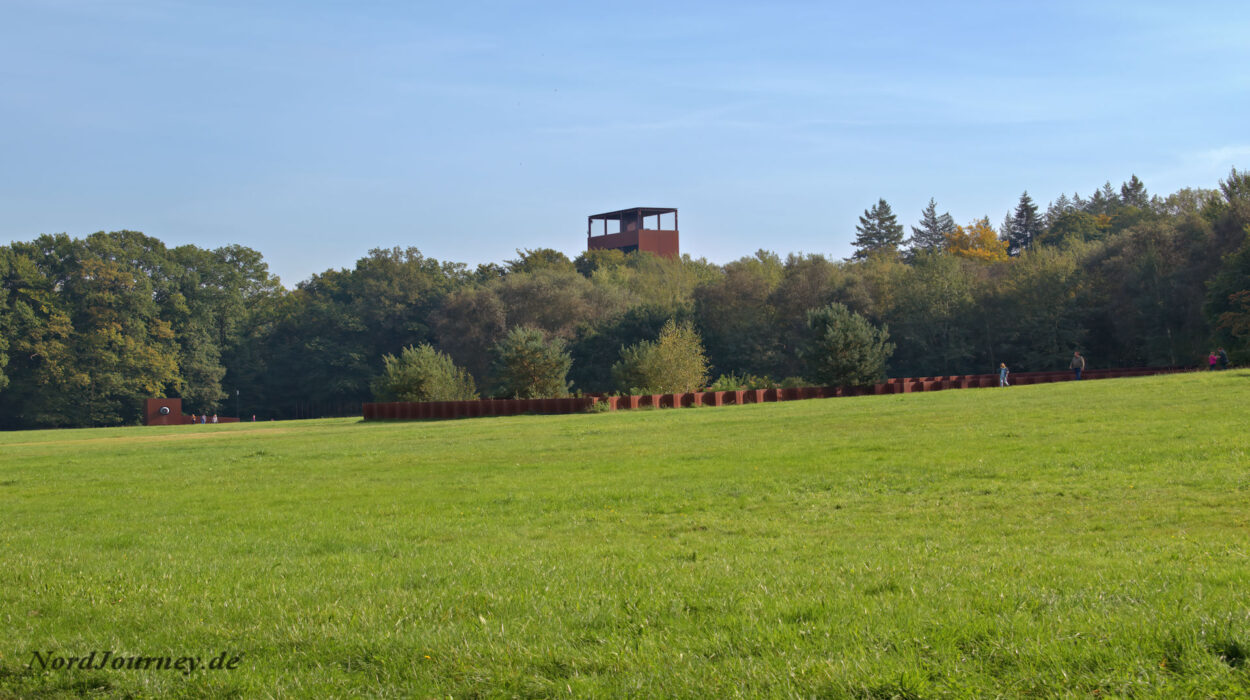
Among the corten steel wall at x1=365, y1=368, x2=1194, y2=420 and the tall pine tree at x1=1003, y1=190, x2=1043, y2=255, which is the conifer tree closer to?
the tall pine tree at x1=1003, y1=190, x2=1043, y2=255

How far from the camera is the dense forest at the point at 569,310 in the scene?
6956 centimetres

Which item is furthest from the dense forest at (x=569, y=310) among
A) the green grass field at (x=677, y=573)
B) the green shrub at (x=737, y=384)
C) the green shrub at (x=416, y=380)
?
the green grass field at (x=677, y=573)

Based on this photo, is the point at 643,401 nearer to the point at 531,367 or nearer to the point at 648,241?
the point at 531,367

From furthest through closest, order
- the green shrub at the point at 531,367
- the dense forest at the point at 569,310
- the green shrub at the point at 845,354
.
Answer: the dense forest at the point at 569,310 → the green shrub at the point at 531,367 → the green shrub at the point at 845,354

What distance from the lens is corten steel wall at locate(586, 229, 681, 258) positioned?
120 m

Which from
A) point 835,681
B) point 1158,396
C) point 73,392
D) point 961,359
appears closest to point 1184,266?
point 961,359

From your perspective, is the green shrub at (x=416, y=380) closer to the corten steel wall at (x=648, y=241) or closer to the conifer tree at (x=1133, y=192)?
the corten steel wall at (x=648, y=241)

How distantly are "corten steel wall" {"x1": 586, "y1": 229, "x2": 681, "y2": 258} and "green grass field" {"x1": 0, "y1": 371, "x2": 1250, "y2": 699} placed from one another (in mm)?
100090

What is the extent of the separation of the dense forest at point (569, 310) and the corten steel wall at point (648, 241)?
129 inches

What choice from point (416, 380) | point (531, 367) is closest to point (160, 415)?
point (416, 380)

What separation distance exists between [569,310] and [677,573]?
274 ft

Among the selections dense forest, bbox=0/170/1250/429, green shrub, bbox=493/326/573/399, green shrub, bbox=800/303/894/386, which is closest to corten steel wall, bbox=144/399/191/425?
dense forest, bbox=0/170/1250/429

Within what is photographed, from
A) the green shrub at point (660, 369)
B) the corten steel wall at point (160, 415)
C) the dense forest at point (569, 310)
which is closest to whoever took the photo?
the green shrub at point (660, 369)

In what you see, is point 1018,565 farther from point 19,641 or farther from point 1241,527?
point 19,641
